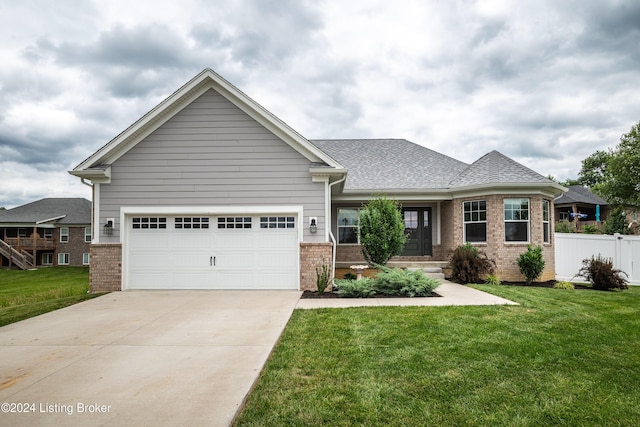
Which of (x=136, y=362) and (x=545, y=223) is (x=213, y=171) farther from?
(x=545, y=223)

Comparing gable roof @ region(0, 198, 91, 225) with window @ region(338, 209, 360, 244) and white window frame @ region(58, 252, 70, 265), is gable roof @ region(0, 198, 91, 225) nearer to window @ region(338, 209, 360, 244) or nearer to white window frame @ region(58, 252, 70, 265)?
white window frame @ region(58, 252, 70, 265)

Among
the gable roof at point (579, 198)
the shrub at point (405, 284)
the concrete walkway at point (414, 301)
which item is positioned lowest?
the concrete walkway at point (414, 301)

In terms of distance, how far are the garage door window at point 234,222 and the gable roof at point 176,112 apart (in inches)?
100

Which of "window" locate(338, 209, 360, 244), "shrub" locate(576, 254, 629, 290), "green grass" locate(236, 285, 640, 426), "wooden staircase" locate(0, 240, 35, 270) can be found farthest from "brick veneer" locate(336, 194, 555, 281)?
"wooden staircase" locate(0, 240, 35, 270)

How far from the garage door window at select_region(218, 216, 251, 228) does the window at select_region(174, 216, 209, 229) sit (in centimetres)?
44

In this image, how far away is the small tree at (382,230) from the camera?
1233cm

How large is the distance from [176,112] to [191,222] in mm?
3219

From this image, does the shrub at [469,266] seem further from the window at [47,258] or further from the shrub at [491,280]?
the window at [47,258]

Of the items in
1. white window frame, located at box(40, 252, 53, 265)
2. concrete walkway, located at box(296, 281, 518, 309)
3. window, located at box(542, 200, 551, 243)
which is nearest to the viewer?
concrete walkway, located at box(296, 281, 518, 309)

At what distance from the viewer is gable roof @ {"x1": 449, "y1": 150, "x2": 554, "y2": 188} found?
42.2 ft

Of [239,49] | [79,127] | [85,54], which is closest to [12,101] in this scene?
[79,127]

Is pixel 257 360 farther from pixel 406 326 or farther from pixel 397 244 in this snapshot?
pixel 397 244

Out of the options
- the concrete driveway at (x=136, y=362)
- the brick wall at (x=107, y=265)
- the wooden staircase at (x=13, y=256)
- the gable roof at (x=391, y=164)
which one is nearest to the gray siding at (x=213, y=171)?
the brick wall at (x=107, y=265)

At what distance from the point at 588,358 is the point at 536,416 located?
216cm
